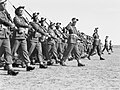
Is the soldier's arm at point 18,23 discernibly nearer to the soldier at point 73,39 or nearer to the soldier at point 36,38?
the soldier at point 36,38

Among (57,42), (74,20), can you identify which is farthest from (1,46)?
(57,42)

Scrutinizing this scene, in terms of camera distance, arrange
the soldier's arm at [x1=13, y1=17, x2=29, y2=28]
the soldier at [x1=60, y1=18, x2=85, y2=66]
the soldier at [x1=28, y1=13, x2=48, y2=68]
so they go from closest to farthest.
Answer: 1. the soldier's arm at [x1=13, y1=17, x2=29, y2=28]
2. the soldier at [x1=28, y1=13, x2=48, y2=68]
3. the soldier at [x1=60, y1=18, x2=85, y2=66]

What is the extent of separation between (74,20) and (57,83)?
24.7ft

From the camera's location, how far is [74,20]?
17000 mm

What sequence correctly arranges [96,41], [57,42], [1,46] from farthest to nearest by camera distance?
[96,41] → [57,42] → [1,46]

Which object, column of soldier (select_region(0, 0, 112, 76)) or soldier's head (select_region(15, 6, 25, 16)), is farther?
soldier's head (select_region(15, 6, 25, 16))

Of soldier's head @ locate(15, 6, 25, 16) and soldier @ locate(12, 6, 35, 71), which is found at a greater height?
soldier's head @ locate(15, 6, 25, 16)

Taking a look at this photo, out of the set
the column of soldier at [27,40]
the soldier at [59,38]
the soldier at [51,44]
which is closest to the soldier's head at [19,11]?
the column of soldier at [27,40]

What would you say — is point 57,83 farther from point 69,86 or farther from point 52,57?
point 52,57

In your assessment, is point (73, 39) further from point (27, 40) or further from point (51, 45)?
point (27, 40)

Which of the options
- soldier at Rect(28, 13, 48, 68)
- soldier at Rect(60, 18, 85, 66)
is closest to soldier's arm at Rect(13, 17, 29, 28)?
soldier at Rect(28, 13, 48, 68)

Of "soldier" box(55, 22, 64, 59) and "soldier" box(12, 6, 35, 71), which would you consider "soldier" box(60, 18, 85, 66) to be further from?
"soldier" box(12, 6, 35, 71)

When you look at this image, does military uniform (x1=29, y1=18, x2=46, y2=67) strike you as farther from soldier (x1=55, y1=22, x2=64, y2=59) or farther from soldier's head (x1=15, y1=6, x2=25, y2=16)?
soldier (x1=55, y1=22, x2=64, y2=59)

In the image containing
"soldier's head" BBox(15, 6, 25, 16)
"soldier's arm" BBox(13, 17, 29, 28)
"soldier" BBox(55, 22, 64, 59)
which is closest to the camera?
"soldier's arm" BBox(13, 17, 29, 28)
